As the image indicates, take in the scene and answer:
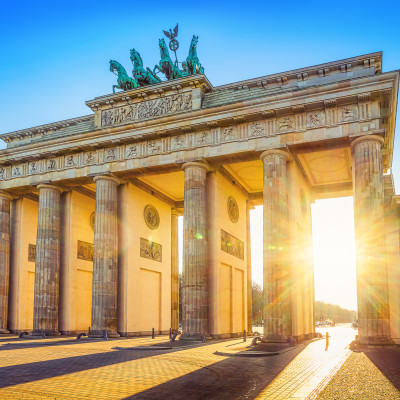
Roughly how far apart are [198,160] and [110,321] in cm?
1130

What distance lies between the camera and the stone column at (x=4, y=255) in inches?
1400

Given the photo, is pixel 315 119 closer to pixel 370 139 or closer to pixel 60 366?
pixel 370 139

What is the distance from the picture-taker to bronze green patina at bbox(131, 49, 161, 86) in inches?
1336

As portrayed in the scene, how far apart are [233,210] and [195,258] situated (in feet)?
23.6

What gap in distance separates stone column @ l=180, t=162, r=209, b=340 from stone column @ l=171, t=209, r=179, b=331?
467 inches

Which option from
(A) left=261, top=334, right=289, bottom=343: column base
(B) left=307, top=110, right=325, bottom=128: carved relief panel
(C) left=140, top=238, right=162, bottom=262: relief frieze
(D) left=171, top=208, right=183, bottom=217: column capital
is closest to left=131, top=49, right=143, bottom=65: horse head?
(C) left=140, top=238, right=162, bottom=262: relief frieze

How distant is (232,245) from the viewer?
33656 mm

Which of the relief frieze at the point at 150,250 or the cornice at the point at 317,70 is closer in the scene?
the cornice at the point at 317,70

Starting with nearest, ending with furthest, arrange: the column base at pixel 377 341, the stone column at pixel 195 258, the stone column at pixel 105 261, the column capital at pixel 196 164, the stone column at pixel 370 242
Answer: the column base at pixel 377 341, the stone column at pixel 370 242, the stone column at pixel 195 258, the column capital at pixel 196 164, the stone column at pixel 105 261

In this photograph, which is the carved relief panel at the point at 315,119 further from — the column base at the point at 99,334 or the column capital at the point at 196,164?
Result: the column base at the point at 99,334

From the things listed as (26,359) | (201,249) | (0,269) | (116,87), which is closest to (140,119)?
(116,87)

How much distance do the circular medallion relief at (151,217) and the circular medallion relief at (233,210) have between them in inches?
256

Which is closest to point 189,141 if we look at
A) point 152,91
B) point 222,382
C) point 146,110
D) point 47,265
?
point 146,110

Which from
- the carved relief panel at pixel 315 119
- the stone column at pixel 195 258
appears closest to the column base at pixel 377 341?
the stone column at pixel 195 258
